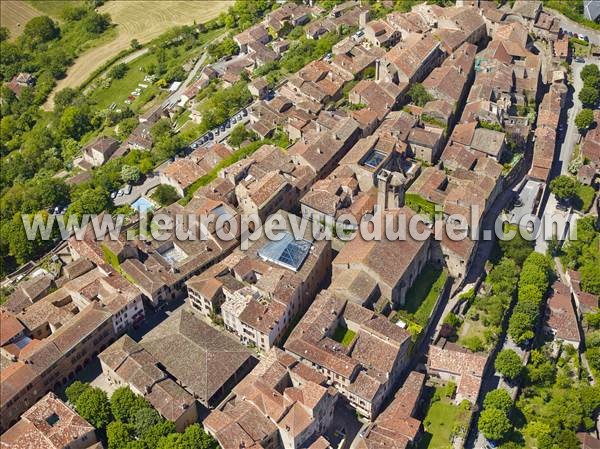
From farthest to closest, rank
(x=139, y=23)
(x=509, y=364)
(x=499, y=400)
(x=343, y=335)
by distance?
1. (x=139, y=23)
2. (x=343, y=335)
3. (x=509, y=364)
4. (x=499, y=400)

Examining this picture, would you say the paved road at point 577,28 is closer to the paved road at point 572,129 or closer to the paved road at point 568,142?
the paved road at point 568,142

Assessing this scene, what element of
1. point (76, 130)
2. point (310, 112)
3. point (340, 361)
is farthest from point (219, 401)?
point (76, 130)

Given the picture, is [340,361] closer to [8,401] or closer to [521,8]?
[8,401]

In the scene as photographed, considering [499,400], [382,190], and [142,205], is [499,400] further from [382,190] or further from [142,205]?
[142,205]

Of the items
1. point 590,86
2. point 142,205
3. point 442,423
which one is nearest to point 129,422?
point 442,423

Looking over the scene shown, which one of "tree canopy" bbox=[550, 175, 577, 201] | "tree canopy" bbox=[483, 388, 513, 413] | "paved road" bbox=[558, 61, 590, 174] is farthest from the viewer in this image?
"paved road" bbox=[558, 61, 590, 174]

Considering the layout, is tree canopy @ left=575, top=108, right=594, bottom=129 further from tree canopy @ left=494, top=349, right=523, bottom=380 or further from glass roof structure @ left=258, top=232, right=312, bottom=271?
glass roof structure @ left=258, top=232, right=312, bottom=271

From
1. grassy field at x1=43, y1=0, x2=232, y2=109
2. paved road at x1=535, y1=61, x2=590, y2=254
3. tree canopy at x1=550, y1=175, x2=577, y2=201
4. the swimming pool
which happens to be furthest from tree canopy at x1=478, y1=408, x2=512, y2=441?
grassy field at x1=43, y1=0, x2=232, y2=109
